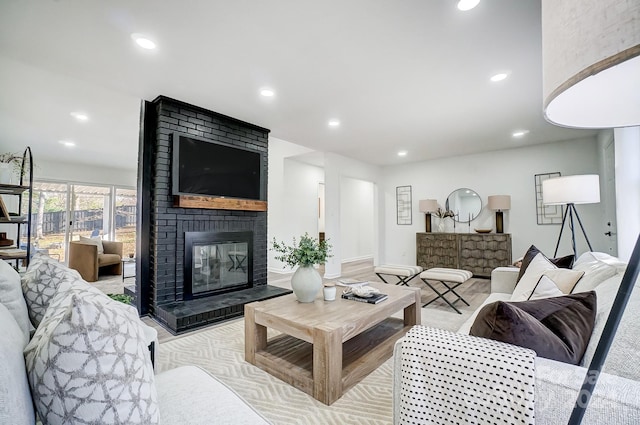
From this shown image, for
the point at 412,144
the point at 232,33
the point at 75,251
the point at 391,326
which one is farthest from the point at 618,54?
the point at 75,251

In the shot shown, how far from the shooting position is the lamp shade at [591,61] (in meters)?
0.35

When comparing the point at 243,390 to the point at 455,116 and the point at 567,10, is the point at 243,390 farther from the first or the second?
the point at 455,116

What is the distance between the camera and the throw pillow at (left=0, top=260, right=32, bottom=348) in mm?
1065

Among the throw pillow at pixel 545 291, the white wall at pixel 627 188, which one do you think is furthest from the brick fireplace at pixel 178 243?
the white wall at pixel 627 188

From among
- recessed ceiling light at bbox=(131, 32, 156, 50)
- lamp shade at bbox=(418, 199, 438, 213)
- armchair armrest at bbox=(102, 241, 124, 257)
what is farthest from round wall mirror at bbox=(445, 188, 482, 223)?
armchair armrest at bbox=(102, 241, 124, 257)

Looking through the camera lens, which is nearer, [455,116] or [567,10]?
[567,10]

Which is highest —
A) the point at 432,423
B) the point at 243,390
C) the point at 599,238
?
the point at 599,238

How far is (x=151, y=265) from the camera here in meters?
3.28

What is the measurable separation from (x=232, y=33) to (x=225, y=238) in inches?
94.2

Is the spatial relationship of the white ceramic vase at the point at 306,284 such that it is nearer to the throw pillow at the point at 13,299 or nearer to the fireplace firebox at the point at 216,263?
the throw pillow at the point at 13,299

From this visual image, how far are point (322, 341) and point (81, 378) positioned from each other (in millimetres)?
1247

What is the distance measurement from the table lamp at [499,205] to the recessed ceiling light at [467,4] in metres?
4.30

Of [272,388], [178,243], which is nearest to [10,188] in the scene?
[178,243]

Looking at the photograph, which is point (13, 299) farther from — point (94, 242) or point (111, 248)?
point (111, 248)
